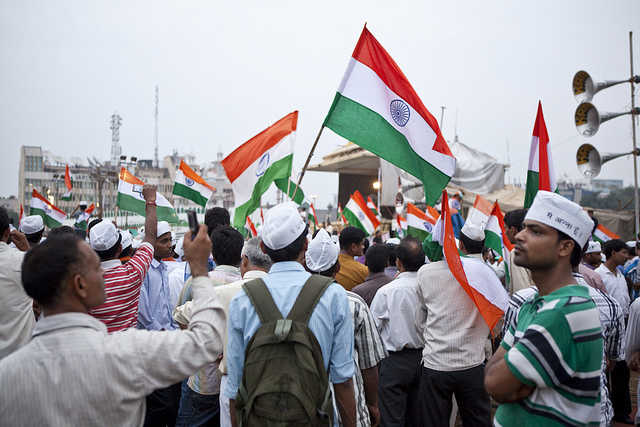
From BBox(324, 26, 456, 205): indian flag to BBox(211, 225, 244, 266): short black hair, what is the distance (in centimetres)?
124

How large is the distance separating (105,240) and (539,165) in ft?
12.5

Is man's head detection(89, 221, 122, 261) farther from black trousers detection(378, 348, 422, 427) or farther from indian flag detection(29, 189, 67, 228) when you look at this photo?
indian flag detection(29, 189, 67, 228)

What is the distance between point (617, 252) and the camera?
21.9 ft

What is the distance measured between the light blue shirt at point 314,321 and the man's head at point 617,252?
18.2 feet

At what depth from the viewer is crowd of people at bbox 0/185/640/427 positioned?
182 cm

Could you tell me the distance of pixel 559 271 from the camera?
96.1 inches

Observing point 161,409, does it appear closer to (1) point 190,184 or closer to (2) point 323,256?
(2) point 323,256

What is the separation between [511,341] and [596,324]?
1.44 feet

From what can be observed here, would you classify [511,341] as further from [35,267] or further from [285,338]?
[35,267]

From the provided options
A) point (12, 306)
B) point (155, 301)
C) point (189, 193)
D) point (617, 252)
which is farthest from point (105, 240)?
point (617, 252)

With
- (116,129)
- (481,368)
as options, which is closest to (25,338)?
(481,368)

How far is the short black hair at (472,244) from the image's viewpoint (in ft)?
15.0

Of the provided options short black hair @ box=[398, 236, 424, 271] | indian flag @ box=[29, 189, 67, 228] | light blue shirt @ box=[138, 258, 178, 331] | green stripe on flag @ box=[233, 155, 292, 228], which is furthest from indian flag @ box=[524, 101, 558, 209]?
indian flag @ box=[29, 189, 67, 228]

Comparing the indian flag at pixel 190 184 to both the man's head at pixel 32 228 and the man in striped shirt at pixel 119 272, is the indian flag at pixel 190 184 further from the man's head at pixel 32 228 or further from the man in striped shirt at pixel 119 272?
the man in striped shirt at pixel 119 272
